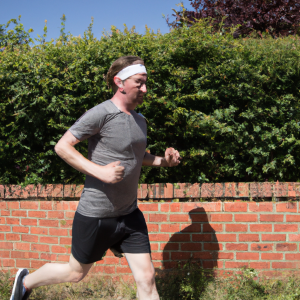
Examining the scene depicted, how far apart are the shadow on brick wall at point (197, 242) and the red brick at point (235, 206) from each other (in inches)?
9.4

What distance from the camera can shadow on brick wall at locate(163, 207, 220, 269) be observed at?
11.7ft

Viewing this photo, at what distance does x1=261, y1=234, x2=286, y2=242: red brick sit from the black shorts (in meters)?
1.68

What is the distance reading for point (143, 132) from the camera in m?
2.48

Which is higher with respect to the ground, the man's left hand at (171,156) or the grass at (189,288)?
the man's left hand at (171,156)

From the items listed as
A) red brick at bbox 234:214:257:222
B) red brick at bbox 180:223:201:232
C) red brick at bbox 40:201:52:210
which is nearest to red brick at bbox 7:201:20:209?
red brick at bbox 40:201:52:210

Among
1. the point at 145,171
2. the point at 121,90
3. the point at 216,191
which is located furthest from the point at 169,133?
the point at 121,90

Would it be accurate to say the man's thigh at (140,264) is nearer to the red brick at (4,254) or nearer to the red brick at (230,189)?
the red brick at (230,189)

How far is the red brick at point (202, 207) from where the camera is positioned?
357 centimetres

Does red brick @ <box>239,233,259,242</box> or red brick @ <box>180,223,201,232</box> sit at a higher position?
red brick @ <box>180,223,201,232</box>

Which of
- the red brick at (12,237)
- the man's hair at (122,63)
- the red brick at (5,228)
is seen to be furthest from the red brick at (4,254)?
the man's hair at (122,63)

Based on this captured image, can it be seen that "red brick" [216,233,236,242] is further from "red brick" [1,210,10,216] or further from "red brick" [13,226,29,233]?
"red brick" [1,210,10,216]

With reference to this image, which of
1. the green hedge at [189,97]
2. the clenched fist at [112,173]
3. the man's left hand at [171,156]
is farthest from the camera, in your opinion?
the green hedge at [189,97]

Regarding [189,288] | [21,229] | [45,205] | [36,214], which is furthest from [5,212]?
[189,288]

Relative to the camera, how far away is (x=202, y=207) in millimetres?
3580
